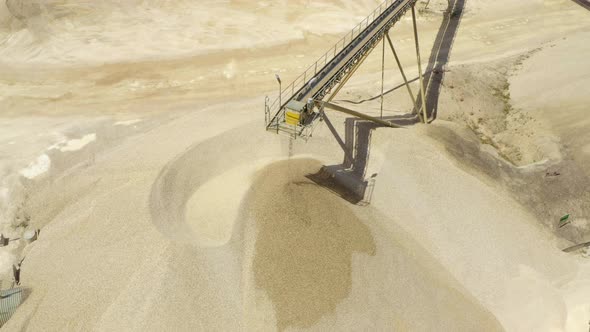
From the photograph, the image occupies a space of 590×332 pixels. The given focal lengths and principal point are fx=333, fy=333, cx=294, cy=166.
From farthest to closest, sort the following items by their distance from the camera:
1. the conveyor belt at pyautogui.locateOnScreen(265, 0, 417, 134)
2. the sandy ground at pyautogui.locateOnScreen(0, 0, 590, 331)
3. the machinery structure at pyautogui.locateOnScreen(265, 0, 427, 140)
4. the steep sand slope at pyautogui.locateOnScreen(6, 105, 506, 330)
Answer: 1. the conveyor belt at pyautogui.locateOnScreen(265, 0, 417, 134)
2. the machinery structure at pyautogui.locateOnScreen(265, 0, 427, 140)
3. the sandy ground at pyautogui.locateOnScreen(0, 0, 590, 331)
4. the steep sand slope at pyautogui.locateOnScreen(6, 105, 506, 330)

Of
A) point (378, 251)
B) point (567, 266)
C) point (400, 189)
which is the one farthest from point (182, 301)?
point (567, 266)

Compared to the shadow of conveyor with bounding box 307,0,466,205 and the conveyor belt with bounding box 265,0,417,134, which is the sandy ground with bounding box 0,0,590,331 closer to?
the shadow of conveyor with bounding box 307,0,466,205

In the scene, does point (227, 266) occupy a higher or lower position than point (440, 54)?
lower

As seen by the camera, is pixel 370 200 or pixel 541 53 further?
pixel 541 53

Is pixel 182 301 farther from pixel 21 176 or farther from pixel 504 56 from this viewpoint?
pixel 504 56

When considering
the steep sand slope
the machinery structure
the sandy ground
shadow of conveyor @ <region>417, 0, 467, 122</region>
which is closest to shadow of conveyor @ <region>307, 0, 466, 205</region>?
shadow of conveyor @ <region>417, 0, 467, 122</region>

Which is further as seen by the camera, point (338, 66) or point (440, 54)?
point (440, 54)

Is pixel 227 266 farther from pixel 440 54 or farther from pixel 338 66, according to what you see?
pixel 440 54

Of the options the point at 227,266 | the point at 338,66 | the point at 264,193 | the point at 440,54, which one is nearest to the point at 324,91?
the point at 338,66
